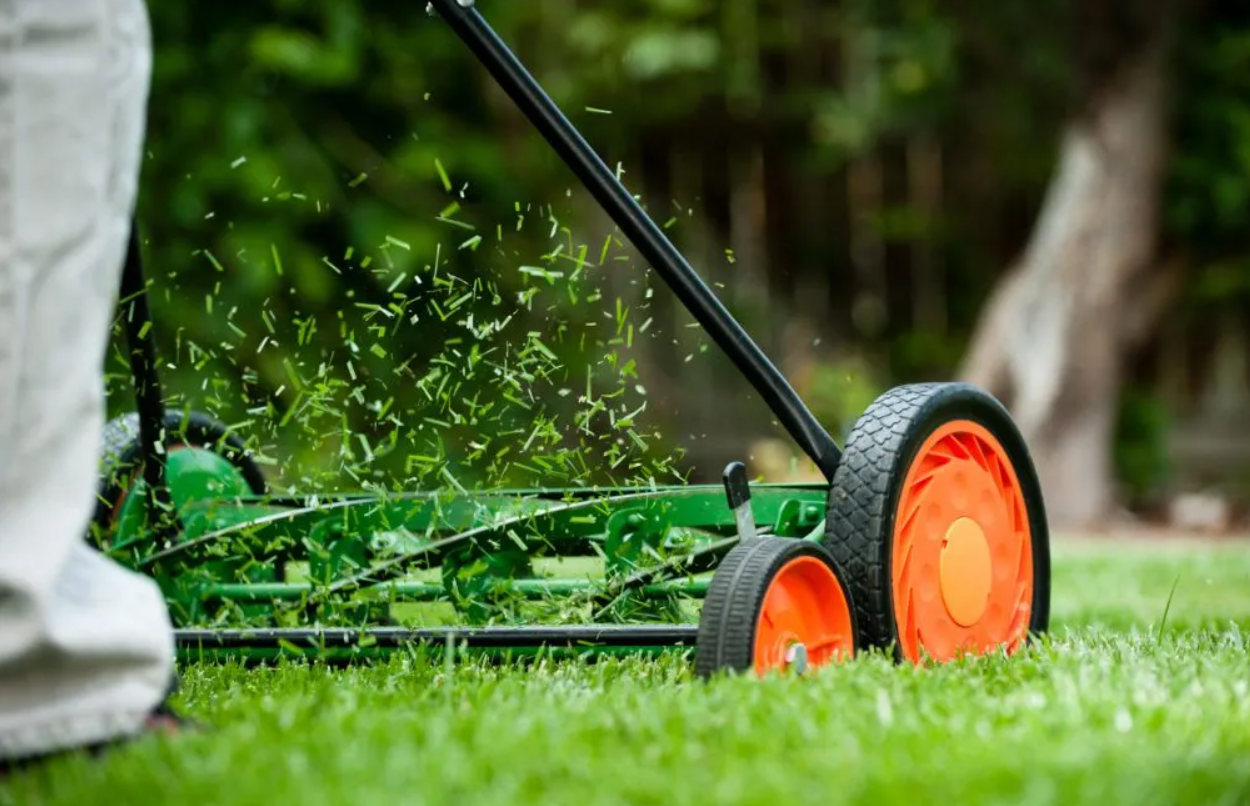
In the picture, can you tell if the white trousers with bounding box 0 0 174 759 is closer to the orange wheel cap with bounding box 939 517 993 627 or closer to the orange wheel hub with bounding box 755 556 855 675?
the orange wheel hub with bounding box 755 556 855 675

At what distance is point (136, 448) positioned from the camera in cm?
283

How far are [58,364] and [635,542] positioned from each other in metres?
1.09

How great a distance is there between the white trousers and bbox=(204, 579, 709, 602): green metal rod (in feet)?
2.92

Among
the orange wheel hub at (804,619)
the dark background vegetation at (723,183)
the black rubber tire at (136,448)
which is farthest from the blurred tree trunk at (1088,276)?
the orange wheel hub at (804,619)

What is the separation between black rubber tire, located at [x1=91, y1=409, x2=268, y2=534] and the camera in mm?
2762

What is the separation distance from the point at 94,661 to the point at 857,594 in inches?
38.9

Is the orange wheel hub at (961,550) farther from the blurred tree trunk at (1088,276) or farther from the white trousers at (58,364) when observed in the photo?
the blurred tree trunk at (1088,276)

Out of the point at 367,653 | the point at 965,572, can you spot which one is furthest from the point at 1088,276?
the point at 367,653

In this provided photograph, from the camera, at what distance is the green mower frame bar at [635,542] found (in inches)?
84.4

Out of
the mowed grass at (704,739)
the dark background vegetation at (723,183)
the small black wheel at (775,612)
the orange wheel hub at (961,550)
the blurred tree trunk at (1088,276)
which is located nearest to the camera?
the mowed grass at (704,739)

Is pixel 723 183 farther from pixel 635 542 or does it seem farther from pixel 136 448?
pixel 635 542

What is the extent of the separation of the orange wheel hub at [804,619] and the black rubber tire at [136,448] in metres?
1.11

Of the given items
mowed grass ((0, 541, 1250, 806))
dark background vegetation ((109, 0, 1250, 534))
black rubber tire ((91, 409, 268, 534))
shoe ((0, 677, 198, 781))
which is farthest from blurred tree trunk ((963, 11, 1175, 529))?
shoe ((0, 677, 198, 781))

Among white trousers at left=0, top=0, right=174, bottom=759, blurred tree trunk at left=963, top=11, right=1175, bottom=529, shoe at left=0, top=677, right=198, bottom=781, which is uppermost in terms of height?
white trousers at left=0, top=0, right=174, bottom=759
